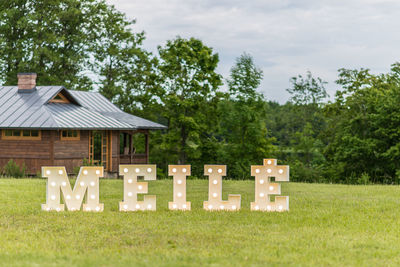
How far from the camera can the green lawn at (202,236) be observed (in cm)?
684

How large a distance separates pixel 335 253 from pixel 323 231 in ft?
5.23

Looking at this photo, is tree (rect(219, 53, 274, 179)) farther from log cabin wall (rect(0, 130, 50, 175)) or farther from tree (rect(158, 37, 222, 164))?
log cabin wall (rect(0, 130, 50, 175))

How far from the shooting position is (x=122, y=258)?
22.3 feet

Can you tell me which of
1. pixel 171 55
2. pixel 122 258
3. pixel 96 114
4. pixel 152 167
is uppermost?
pixel 171 55

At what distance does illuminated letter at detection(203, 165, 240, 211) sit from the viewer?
1094 centimetres

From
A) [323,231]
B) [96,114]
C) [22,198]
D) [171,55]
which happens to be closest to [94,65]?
[171,55]

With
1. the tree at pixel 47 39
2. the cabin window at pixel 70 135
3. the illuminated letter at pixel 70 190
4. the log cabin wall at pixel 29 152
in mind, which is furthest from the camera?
the tree at pixel 47 39

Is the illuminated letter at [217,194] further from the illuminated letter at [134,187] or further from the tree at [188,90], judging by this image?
the tree at [188,90]

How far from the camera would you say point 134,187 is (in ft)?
35.3

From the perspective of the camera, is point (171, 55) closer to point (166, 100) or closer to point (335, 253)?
point (166, 100)

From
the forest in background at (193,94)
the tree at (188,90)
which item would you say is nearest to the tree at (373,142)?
the forest in background at (193,94)

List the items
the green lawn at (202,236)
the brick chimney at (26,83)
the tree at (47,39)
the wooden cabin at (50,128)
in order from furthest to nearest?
the tree at (47,39), the brick chimney at (26,83), the wooden cabin at (50,128), the green lawn at (202,236)

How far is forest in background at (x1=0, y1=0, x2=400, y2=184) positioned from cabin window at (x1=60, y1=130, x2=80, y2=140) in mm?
9032

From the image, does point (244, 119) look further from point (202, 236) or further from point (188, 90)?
point (202, 236)
